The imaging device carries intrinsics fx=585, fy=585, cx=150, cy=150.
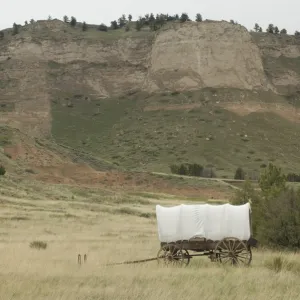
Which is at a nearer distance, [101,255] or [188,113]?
[101,255]

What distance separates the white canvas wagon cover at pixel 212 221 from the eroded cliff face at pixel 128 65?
286 feet

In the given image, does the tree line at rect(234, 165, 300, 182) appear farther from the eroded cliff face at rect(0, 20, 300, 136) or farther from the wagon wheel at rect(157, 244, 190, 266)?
the wagon wheel at rect(157, 244, 190, 266)

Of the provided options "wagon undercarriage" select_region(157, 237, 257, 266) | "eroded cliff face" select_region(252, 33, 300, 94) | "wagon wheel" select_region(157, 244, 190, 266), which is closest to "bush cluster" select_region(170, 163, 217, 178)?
"eroded cliff face" select_region(252, 33, 300, 94)

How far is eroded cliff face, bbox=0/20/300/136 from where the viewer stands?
357 ft

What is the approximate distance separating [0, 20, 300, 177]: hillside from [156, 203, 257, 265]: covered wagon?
205 feet

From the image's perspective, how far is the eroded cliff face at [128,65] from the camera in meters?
109

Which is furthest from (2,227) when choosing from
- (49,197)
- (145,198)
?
(145,198)

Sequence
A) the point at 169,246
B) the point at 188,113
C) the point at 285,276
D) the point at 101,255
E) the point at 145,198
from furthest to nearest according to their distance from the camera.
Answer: the point at 188,113 < the point at 145,198 < the point at 101,255 < the point at 169,246 < the point at 285,276

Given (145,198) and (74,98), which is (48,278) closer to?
(145,198)

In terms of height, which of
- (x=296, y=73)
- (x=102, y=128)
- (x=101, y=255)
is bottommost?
(x=101, y=255)

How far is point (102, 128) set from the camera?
103 meters

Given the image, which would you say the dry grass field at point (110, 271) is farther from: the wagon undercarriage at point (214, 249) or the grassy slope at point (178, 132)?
the grassy slope at point (178, 132)

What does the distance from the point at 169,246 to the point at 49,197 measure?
30.8m

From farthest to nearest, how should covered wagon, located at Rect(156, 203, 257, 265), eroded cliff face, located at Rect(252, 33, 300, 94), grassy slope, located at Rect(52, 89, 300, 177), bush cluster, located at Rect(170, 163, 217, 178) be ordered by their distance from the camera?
eroded cliff face, located at Rect(252, 33, 300, 94) < grassy slope, located at Rect(52, 89, 300, 177) < bush cluster, located at Rect(170, 163, 217, 178) < covered wagon, located at Rect(156, 203, 257, 265)
